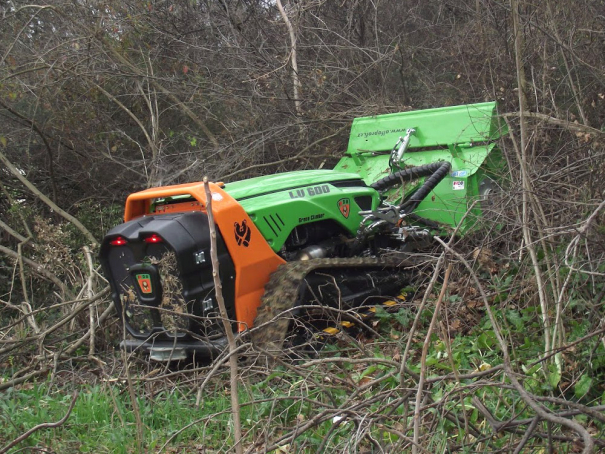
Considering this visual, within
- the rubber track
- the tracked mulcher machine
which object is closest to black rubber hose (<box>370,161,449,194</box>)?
the tracked mulcher machine

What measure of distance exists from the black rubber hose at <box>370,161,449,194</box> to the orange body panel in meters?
1.67

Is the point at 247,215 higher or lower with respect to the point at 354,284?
higher

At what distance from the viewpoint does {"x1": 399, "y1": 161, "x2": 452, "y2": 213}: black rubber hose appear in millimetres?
6090

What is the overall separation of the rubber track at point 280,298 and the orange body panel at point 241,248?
2.6 inches

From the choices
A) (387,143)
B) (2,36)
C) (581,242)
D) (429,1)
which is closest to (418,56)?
(429,1)

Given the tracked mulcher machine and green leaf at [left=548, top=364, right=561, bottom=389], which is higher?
the tracked mulcher machine

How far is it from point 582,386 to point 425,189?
2.52 metres

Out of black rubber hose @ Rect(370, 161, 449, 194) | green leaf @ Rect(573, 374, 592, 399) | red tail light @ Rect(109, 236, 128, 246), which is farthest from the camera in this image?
black rubber hose @ Rect(370, 161, 449, 194)

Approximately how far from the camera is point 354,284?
5.57 meters

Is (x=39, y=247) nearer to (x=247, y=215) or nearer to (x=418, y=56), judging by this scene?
(x=247, y=215)

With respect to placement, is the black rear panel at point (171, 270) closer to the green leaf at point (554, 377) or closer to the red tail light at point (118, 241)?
the red tail light at point (118, 241)

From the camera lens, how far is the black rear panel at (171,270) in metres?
4.72

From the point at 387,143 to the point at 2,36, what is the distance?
20.4 ft

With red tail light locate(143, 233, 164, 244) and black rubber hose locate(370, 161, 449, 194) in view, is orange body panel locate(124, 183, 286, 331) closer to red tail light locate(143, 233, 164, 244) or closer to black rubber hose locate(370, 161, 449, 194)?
red tail light locate(143, 233, 164, 244)
